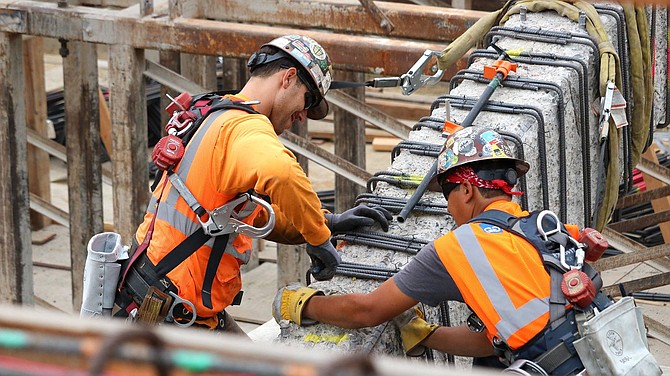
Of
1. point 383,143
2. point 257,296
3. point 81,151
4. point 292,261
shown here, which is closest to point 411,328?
point 81,151

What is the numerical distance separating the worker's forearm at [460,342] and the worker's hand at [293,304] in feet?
1.56

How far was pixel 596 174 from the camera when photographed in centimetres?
637

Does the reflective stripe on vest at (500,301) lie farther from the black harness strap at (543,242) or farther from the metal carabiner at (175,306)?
the metal carabiner at (175,306)

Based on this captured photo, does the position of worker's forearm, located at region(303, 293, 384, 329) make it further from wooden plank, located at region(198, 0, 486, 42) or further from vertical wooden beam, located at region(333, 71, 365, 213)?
vertical wooden beam, located at region(333, 71, 365, 213)

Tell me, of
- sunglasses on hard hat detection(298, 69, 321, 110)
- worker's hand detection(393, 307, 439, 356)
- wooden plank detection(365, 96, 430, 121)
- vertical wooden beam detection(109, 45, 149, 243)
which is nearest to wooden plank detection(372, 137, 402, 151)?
wooden plank detection(365, 96, 430, 121)

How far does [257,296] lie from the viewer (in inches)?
440

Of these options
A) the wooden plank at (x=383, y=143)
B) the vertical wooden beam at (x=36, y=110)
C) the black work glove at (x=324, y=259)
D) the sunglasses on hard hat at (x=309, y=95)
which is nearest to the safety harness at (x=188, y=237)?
the black work glove at (x=324, y=259)

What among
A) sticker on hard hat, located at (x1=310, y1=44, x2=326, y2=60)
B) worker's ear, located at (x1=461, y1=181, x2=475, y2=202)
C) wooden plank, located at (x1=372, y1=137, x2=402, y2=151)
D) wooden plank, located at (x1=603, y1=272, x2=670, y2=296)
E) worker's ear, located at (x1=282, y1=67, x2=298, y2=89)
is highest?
sticker on hard hat, located at (x1=310, y1=44, x2=326, y2=60)

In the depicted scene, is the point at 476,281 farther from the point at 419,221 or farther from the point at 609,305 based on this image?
the point at 419,221

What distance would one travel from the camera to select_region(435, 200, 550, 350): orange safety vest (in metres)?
3.88

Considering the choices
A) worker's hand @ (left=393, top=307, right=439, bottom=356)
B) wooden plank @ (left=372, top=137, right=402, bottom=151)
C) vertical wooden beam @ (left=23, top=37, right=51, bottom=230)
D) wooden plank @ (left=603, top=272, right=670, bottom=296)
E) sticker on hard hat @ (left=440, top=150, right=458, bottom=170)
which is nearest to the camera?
sticker on hard hat @ (left=440, top=150, right=458, bottom=170)

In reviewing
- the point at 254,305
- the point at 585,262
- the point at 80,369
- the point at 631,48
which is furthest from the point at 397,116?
the point at 80,369

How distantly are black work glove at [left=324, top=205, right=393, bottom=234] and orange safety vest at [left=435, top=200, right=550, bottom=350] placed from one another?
84cm

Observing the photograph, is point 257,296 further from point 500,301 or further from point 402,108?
point 500,301
